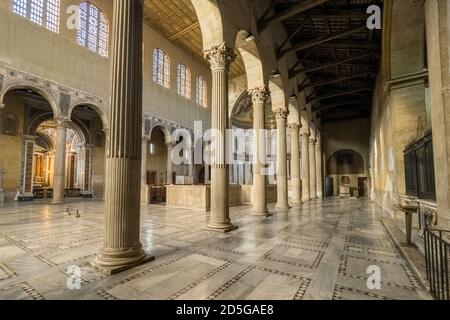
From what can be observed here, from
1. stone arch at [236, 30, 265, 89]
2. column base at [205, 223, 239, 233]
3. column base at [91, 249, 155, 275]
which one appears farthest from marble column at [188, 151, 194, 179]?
column base at [91, 249, 155, 275]

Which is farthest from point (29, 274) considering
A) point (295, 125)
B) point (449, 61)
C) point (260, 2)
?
point (295, 125)

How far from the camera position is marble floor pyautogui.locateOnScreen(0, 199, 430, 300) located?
266 centimetres

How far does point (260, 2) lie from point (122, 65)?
26.1 feet

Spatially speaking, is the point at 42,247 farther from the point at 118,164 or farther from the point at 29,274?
the point at 118,164

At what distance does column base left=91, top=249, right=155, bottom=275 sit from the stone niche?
6.87m

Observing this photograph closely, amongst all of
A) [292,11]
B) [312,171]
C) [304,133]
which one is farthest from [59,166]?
[312,171]

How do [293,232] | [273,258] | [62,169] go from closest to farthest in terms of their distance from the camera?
1. [273,258]
2. [293,232]
3. [62,169]

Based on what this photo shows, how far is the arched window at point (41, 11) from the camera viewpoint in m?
11.7

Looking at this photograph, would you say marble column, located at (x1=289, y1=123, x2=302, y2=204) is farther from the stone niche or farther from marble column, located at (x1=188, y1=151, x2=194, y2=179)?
marble column, located at (x1=188, y1=151, x2=194, y2=179)

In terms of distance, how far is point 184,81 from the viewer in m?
21.2

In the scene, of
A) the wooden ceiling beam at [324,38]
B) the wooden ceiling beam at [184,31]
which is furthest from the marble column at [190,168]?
the wooden ceiling beam at [324,38]

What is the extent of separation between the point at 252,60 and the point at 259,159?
3.81 meters

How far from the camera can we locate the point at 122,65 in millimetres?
3730
